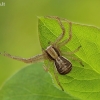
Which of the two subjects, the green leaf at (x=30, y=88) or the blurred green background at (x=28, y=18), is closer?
the green leaf at (x=30, y=88)

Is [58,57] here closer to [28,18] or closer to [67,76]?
[67,76]

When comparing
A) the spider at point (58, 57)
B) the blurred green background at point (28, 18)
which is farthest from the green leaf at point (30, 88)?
the blurred green background at point (28, 18)

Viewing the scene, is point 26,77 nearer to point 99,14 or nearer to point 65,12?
point 99,14

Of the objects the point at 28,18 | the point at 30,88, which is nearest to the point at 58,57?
the point at 30,88

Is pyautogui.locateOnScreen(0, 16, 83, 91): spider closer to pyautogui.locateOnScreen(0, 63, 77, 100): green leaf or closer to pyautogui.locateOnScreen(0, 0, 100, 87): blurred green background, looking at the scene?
pyautogui.locateOnScreen(0, 63, 77, 100): green leaf

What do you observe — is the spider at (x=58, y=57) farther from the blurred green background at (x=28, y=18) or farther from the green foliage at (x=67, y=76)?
the blurred green background at (x=28, y=18)

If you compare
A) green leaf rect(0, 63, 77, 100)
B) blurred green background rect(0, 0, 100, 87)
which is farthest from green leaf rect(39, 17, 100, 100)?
blurred green background rect(0, 0, 100, 87)

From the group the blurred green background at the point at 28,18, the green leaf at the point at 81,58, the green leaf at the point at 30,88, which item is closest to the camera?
the green leaf at the point at 81,58

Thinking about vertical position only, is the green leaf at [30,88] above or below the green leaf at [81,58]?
below
